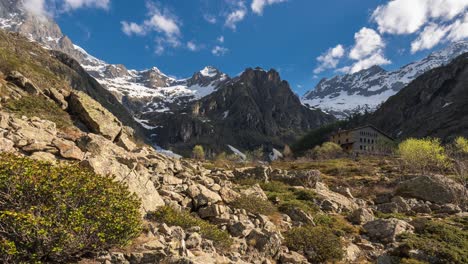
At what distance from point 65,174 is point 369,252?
1653 cm

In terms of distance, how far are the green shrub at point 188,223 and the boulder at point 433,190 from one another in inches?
1245

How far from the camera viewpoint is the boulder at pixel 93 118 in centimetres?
3497

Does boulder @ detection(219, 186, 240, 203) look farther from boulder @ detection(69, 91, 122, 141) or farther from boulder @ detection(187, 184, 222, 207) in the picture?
boulder @ detection(69, 91, 122, 141)

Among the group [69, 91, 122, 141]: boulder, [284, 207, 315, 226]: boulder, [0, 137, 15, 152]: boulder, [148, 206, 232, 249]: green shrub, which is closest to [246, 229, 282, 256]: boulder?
[148, 206, 232, 249]: green shrub

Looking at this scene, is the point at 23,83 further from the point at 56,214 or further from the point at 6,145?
the point at 56,214

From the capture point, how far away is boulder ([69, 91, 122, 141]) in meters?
35.0

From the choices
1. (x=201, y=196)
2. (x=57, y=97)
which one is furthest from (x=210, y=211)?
(x=57, y=97)

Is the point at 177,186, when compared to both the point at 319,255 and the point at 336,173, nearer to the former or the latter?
the point at 319,255

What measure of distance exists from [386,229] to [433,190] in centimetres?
2095

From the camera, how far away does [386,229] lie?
1998 centimetres

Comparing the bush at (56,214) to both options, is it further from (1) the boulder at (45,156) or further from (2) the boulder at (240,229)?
(2) the boulder at (240,229)

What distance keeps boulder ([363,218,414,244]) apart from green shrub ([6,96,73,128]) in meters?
31.1

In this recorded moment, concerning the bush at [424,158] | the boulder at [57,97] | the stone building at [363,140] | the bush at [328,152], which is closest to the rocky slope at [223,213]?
the boulder at [57,97]

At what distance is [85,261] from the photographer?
980 centimetres
